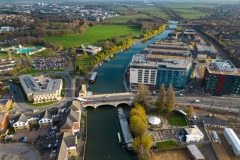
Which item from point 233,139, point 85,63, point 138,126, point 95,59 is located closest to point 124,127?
point 138,126

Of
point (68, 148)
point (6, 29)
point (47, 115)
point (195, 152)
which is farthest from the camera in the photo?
point (6, 29)

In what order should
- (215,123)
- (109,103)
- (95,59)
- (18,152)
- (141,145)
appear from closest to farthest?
(141,145) → (18,152) → (215,123) → (109,103) → (95,59)

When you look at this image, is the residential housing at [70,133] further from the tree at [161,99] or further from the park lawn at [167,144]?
the tree at [161,99]

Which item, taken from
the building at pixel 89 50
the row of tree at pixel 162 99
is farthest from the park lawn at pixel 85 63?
the row of tree at pixel 162 99

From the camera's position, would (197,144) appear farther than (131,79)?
No

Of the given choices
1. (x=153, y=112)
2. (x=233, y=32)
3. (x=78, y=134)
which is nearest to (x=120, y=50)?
(x=153, y=112)

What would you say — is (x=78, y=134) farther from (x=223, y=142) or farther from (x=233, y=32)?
(x=233, y=32)

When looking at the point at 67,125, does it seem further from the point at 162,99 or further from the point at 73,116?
the point at 162,99
